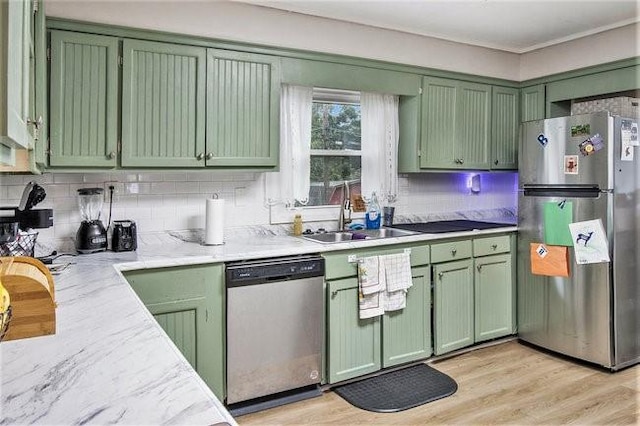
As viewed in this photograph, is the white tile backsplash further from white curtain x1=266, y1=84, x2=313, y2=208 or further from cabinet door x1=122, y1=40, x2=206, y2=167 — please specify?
cabinet door x1=122, y1=40, x2=206, y2=167

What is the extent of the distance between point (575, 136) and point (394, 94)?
1.32 metres

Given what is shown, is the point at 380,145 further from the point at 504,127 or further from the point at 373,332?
the point at 373,332

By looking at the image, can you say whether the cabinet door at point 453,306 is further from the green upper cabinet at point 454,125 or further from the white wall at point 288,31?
the white wall at point 288,31

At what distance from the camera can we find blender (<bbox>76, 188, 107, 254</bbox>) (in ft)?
9.04

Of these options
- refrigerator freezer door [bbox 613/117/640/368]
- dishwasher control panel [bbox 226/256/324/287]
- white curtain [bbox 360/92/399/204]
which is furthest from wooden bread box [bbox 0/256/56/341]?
refrigerator freezer door [bbox 613/117/640/368]

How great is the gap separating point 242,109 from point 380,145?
134 cm

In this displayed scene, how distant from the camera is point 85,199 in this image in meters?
2.85

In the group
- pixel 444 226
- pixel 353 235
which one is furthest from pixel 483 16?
pixel 353 235

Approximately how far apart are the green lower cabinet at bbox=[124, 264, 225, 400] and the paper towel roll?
37 centimetres

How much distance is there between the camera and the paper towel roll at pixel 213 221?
3008mm

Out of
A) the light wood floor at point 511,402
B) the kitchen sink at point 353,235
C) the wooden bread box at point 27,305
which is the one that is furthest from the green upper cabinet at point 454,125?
the wooden bread box at point 27,305

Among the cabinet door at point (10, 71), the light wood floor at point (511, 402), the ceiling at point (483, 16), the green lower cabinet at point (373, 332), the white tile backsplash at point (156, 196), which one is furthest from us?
the ceiling at point (483, 16)

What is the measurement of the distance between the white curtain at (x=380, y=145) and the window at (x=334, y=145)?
2.8 inches

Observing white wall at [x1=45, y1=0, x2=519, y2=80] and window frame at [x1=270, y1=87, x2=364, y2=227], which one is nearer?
white wall at [x1=45, y1=0, x2=519, y2=80]
